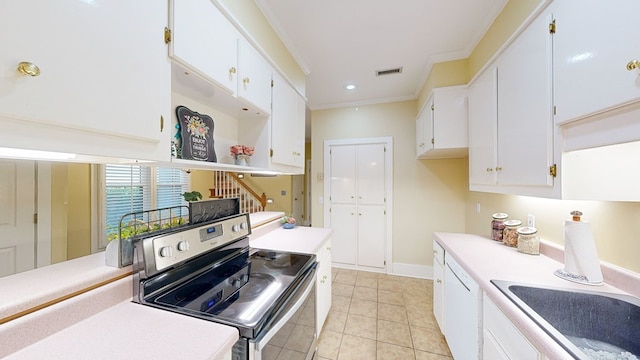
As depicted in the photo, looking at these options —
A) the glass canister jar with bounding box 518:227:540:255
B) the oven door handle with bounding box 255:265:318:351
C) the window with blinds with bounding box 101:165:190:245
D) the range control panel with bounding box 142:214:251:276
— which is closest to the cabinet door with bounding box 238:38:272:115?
the range control panel with bounding box 142:214:251:276

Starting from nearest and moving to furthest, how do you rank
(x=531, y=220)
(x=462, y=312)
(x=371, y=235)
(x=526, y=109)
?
(x=526, y=109)
(x=462, y=312)
(x=531, y=220)
(x=371, y=235)

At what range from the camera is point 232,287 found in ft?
3.43

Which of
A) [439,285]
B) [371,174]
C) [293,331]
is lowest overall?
[439,285]

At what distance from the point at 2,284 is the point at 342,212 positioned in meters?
3.11

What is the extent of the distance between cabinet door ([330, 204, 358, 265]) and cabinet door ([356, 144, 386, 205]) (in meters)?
0.27

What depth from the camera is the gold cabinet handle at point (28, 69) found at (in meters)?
0.51

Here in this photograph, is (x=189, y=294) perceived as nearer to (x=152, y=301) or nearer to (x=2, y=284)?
(x=152, y=301)

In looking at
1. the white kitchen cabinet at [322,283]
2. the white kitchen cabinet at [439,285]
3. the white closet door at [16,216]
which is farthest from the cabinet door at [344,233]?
the white closet door at [16,216]

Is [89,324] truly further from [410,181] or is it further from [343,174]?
[410,181]

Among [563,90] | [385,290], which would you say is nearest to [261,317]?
[563,90]

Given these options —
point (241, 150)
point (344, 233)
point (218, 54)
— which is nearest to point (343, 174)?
point (344, 233)

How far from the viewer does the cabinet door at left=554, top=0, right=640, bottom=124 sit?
0.76m

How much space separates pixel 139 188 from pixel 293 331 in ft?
9.04

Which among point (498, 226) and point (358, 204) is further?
point (358, 204)
